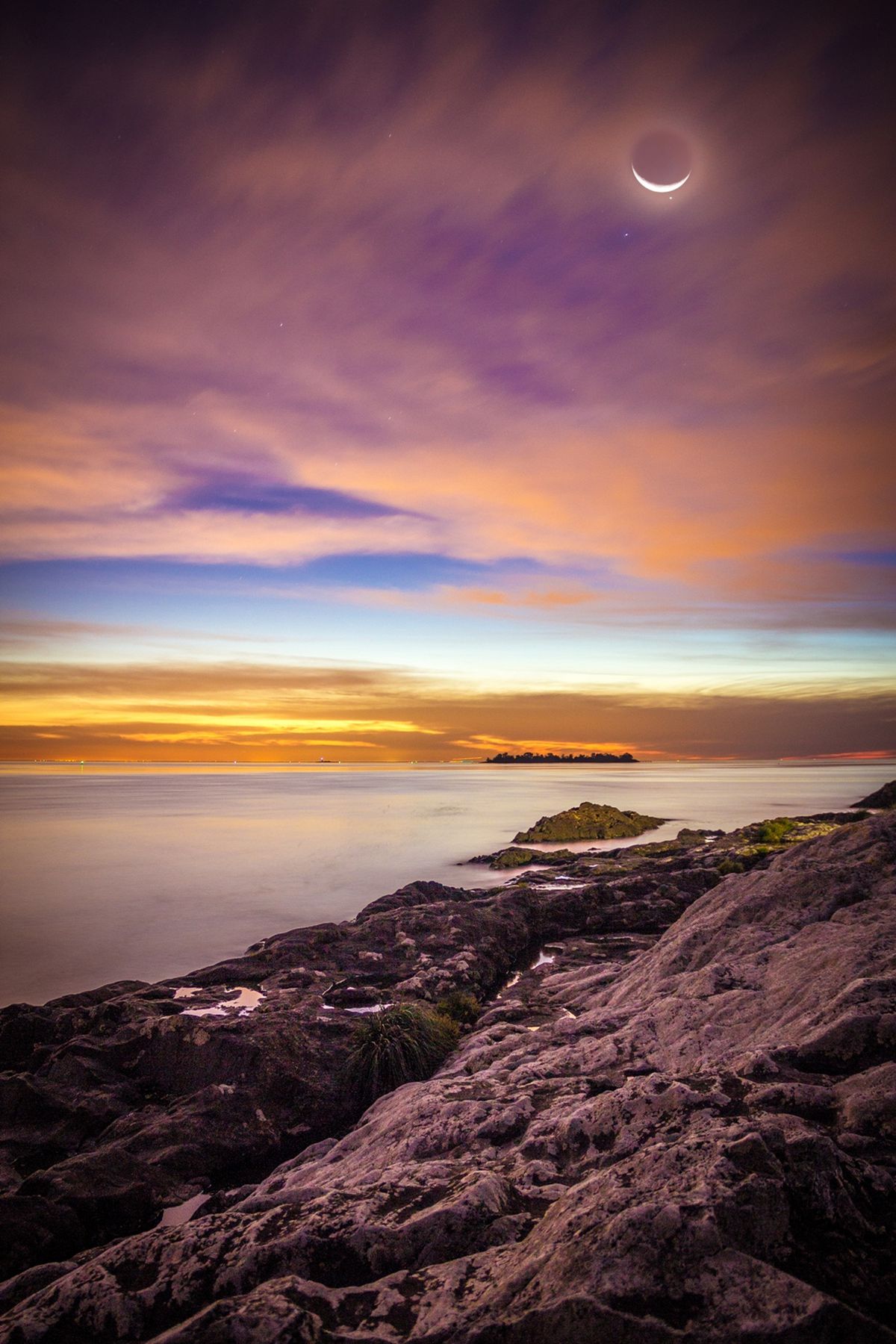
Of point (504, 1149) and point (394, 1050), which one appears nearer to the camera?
point (504, 1149)

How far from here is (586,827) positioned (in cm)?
4006

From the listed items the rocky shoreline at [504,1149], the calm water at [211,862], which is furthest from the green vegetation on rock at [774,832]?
the rocky shoreline at [504,1149]

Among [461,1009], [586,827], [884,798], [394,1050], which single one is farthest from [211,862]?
[884,798]

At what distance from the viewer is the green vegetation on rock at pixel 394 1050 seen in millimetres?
9000

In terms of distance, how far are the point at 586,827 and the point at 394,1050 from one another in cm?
3232

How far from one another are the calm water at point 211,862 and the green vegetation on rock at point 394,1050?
1041cm

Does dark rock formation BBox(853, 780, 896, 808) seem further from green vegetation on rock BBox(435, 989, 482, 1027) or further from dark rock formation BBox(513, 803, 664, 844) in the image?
green vegetation on rock BBox(435, 989, 482, 1027)

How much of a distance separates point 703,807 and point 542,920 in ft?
184

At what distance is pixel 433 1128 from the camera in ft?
19.9

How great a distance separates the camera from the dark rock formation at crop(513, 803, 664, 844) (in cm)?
3934

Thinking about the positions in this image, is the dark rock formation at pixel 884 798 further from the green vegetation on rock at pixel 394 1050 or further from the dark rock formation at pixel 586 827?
the green vegetation on rock at pixel 394 1050

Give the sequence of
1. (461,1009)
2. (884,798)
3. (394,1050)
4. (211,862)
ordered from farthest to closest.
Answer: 1. (884,798)
2. (211,862)
3. (461,1009)
4. (394,1050)

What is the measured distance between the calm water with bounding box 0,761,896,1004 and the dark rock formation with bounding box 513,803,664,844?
9.82 feet

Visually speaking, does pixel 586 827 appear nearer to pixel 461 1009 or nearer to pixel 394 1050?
pixel 461 1009
